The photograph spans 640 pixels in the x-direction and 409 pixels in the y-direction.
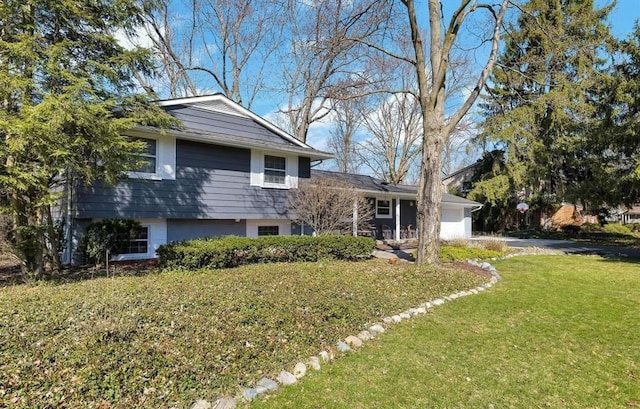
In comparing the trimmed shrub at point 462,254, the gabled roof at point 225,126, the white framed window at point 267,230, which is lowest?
the trimmed shrub at point 462,254

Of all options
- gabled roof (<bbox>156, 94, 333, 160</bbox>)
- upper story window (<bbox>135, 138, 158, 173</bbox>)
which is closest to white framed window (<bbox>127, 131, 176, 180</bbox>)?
upper story window (<bbox>135, 138, 158, 173</bbox>)

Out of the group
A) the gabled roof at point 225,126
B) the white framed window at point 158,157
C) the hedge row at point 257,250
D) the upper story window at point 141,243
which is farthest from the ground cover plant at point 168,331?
the gabled roof at point 225,126

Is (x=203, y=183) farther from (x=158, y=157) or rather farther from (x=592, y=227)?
(x=592, y=227)

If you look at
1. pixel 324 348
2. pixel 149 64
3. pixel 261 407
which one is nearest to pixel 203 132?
pixel 149 64

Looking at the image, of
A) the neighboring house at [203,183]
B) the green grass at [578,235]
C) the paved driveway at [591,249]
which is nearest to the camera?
the neighboring house at [203,183]

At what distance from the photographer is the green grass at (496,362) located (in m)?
3.21

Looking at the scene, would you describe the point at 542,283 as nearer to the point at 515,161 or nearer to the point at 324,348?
the point at 324,348

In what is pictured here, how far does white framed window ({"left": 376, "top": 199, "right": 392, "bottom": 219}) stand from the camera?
1919cm

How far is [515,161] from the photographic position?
24.7 meters

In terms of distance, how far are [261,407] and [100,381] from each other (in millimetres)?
1399

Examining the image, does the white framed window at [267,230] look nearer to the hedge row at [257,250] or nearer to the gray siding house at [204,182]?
the gray siding house at [204,182]

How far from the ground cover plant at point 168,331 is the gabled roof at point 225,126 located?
208 inches

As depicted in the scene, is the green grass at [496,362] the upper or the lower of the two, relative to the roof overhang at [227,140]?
lower

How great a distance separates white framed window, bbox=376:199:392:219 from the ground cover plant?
39.3 feet
